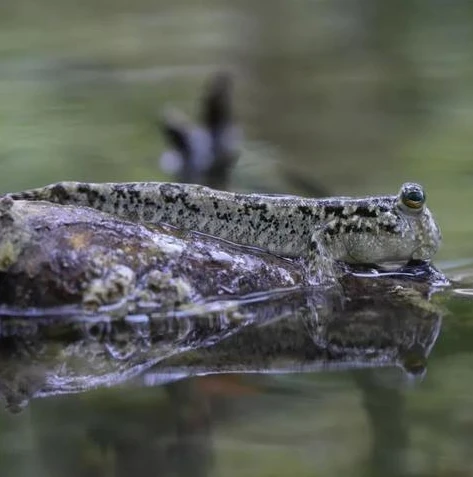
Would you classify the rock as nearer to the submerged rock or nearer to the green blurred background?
the submerged rock

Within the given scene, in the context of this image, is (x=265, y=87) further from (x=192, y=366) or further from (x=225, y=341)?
(x=192, y=366)

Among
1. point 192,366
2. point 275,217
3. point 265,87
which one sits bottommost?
point 192,366

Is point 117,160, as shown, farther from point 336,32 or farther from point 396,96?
point 336,32

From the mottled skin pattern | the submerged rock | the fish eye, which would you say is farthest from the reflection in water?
the fish eye

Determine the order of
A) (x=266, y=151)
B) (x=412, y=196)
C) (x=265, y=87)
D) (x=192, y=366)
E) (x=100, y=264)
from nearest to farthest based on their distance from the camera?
(x=192, y=366) < (x=100, y=264) < (x=412, y=196) < (x=266, y=151) < (x=265, y=87)

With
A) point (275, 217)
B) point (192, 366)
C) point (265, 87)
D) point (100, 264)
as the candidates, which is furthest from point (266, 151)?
point (192, 366)
